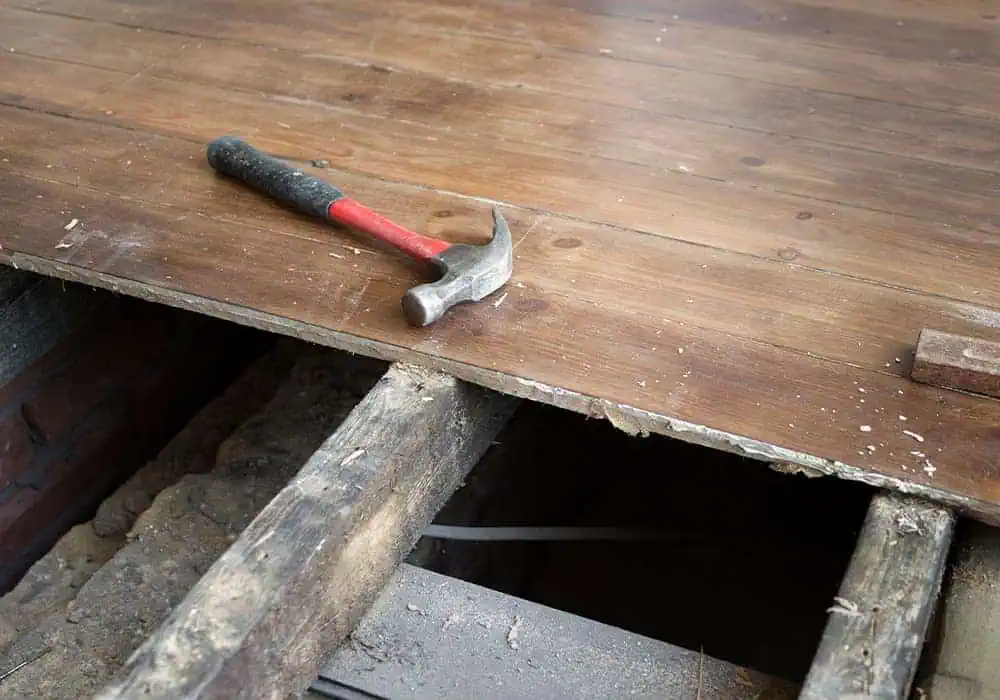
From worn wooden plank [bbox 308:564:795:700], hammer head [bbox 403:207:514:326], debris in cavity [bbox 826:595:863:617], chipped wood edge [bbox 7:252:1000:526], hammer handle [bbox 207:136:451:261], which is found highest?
hammer handle [bbox 207:136:451:261]

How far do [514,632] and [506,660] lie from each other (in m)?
0.04

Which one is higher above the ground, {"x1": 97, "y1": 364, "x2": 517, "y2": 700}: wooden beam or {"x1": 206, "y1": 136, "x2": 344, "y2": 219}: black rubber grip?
{"x1": 206, "y1": 136, "x2": 344, "y2": 219}: black rubber grip

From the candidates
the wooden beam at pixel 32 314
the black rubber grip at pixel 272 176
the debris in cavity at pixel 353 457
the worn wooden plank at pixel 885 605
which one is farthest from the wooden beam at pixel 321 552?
the wooden beam at pixel 32 314

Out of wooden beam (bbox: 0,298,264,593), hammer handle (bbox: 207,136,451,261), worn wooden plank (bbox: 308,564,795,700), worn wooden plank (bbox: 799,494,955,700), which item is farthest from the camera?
wooden beam (bbox: 0,298,264,593)

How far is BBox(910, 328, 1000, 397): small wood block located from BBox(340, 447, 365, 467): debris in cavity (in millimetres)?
641

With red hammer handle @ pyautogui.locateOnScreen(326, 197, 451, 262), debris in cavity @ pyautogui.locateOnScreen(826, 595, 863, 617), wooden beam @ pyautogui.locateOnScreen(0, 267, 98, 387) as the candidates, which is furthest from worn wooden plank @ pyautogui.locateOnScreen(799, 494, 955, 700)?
wooden beam @ pyautogui.locateOnScreen(0, 267, 98, 387)

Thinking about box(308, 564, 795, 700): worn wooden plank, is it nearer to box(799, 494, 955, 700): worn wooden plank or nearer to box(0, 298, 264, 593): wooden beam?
box(799, 494, 955, 700): worn wooden plank

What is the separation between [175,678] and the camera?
2.93 feet

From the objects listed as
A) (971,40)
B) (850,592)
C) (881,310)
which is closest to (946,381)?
(881,310)

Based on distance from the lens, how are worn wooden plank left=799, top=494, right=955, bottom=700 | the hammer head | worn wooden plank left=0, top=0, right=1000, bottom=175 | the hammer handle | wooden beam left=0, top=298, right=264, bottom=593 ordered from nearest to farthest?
worn wooden plank left=799, top=494, right=955, bottom=700, the hammer head, the hammer handle, worn wooden plank left=0, top=0, right=1000, bottom=175, wooden beam left=0, top=298, right=264, bottom=593

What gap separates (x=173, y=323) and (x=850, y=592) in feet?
5.18

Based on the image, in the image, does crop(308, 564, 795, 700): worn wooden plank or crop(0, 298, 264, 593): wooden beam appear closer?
crop(308, 564, 795, 700): worn wooden plank

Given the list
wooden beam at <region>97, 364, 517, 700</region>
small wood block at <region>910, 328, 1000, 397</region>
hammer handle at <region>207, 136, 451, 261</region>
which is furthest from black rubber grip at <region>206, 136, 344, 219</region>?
small wood block at <region>910, 328, 1000, 397</region>

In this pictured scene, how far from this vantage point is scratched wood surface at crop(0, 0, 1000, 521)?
1.21 meters
